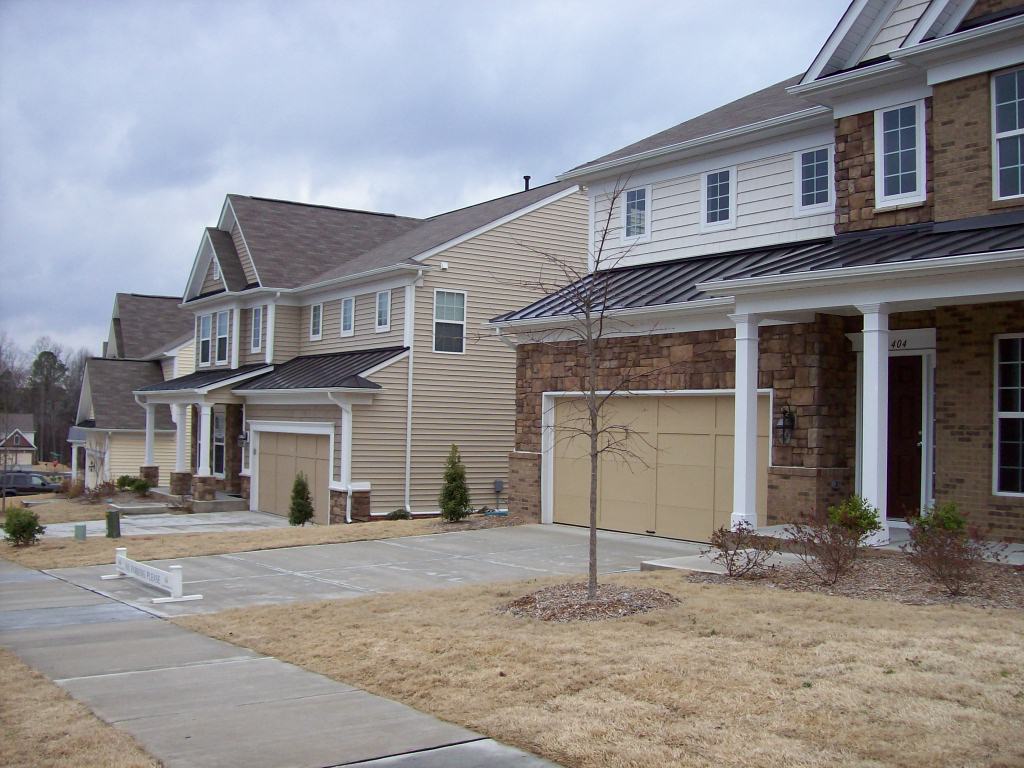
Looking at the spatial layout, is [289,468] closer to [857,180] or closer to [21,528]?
[21,528]

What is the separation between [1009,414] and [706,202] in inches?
280

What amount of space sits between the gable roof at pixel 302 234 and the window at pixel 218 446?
5.96 metres

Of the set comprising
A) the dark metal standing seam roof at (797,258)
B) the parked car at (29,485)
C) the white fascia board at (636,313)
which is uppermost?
the dark metal standing seam roof at (797,258)

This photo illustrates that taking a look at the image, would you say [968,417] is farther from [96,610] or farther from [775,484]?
[96,610]

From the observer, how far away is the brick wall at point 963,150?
12.5 m

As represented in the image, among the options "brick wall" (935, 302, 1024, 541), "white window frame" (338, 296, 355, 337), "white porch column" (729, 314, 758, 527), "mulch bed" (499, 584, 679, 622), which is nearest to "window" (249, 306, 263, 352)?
"white window frame" (338, 296, 355, 337)

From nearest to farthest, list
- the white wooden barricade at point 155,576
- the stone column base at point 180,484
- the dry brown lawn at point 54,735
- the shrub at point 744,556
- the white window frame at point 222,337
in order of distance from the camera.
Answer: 1. the dry brown lawn at point 54,735
2. the shrub at point 744,556
3. the white wooden barricade at point 155,576
4. the stone column base at point 180,484
5. the white window frame at point 222,337

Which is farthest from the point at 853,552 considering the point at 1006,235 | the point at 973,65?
the point at 973,65

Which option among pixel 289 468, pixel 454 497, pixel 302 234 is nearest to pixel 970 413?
pixel 454 497

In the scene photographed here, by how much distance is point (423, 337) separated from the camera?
82.2 ft

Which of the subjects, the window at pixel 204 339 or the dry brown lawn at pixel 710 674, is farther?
the window at pixel 204 339

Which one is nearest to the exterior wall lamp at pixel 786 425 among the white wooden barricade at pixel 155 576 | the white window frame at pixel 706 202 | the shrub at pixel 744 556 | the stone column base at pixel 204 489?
the shrub at pixel 744 556

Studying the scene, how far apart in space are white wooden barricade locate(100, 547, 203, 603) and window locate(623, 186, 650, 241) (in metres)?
10.5

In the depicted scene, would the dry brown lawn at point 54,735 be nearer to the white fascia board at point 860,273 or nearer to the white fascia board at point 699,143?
the white fascia board at point 860,273
